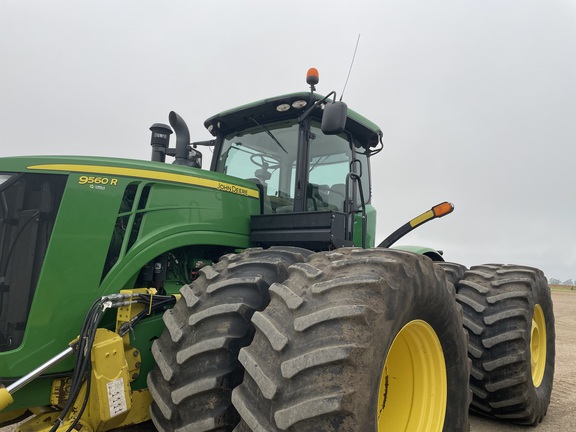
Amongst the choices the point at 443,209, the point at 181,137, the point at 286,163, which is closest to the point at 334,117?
the point at 286,163

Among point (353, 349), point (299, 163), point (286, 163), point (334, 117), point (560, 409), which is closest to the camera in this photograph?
point (353, 349)

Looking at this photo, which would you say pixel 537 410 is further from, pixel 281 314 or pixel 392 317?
pixel 281 314

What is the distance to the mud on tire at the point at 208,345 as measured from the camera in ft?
6.89

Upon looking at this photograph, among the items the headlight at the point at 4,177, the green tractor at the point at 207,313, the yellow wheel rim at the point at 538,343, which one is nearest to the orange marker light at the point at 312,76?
the green tractor at the point at 207,313

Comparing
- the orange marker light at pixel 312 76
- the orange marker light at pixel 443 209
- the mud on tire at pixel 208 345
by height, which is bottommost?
the mud on tire at pixel 208 345

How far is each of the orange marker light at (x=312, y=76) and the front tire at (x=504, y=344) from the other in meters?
2.36

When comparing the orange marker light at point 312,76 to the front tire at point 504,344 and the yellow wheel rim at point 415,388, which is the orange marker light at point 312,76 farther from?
the front tire at point 504,344

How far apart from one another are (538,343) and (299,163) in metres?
3.12

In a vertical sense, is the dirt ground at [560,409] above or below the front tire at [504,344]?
below

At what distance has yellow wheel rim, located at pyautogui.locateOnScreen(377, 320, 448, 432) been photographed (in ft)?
8.59

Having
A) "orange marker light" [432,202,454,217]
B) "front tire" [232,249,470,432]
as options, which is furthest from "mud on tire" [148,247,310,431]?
"orange marker light" [432,202,454,217]

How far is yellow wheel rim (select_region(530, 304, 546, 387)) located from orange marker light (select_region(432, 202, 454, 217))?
4.15 ft

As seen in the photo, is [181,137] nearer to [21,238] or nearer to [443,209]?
[21,238]

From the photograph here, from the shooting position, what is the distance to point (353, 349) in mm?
1833
